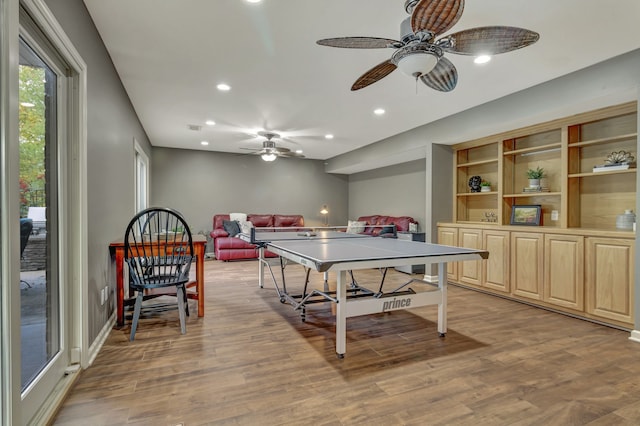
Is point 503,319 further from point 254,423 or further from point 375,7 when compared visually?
point 375,7

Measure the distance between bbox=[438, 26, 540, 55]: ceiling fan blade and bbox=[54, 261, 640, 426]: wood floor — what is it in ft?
6.66

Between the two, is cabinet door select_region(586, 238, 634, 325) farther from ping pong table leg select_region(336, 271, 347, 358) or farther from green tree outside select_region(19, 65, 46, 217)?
green tree outside select_region(19, 65, 46, 217)

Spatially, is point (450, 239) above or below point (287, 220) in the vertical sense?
below

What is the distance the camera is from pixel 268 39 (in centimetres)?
254

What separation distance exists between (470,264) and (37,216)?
4.65 m

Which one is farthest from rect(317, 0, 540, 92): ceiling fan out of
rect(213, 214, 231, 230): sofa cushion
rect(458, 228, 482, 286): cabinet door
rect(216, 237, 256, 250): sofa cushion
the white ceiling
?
rect(213, 214, 231, 230): sofa cushion

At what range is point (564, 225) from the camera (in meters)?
3.56

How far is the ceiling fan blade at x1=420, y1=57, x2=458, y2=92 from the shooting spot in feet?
7.02

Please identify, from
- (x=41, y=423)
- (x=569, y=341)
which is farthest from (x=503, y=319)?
(x=41, y=423)

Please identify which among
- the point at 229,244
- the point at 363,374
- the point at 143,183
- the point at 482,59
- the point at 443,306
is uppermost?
the point at 482,59

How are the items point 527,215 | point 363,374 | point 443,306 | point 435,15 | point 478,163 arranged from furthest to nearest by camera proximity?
point 478,163
point 527,215
point 443,306
point 363,374
point 435,15

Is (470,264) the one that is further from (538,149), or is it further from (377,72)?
(377,72)

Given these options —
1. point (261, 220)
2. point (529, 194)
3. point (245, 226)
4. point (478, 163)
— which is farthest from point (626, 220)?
point (261, 220)

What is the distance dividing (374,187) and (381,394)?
6293mm
